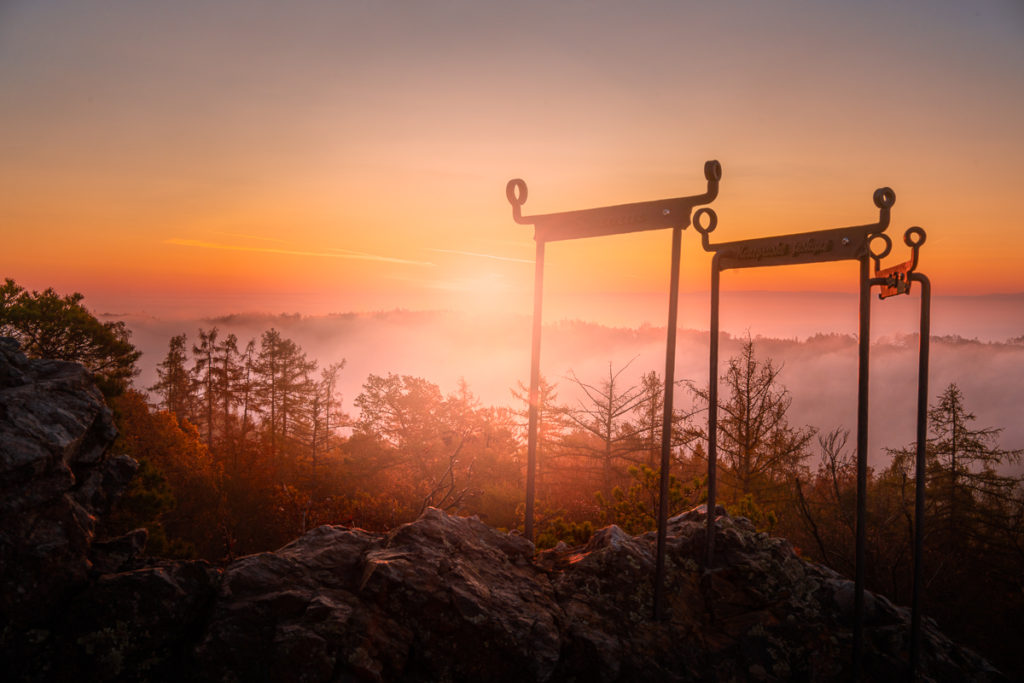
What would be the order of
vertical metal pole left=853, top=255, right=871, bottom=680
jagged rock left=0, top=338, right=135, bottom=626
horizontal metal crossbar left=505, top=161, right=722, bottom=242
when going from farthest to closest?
1. horizontal metal crossbar left=505, top=161, right=722, bottom=242
2. vertical metal pole left=853, top=255, right=871, bottom=680
3. jagged rock left=0, top=338, right=135, bottom=626

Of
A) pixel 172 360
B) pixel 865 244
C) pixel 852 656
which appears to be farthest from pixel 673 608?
pixel 172 360

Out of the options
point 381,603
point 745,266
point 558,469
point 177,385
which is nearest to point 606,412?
point 558,469

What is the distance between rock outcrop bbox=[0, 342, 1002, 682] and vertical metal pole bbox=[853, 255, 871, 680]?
1.28 feet

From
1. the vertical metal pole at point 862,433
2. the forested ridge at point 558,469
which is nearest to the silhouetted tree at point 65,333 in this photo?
the forested ridge at point 558,469

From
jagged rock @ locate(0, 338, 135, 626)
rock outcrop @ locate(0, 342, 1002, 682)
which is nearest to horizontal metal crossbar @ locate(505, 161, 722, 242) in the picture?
rock outcrop @ locate(0, 342, 1002, 682)

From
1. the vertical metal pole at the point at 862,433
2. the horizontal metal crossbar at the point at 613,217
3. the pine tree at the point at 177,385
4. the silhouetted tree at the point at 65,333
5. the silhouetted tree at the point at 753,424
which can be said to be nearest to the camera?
the vertical metal pole at the point at 862,433

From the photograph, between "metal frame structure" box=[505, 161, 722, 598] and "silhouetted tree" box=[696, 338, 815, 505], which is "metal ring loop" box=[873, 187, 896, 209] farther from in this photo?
"silhouetted tree" box=[696, 338, 815, 505]

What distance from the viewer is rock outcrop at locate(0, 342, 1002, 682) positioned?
3883 mm

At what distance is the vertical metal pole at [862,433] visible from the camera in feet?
16.8

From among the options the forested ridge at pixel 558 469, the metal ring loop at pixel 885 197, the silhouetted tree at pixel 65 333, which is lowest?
the forested ridge at pixel 558 469

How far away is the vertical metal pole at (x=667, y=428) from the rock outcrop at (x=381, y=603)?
0.21 m

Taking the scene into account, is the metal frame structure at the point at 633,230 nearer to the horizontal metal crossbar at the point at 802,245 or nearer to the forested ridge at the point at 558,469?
the horizontal metal crossbar at the point at 802,245

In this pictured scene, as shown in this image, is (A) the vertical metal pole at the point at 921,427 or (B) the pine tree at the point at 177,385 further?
(B) the pine tree at the point at 177,385

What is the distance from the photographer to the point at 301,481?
23.0 meters
